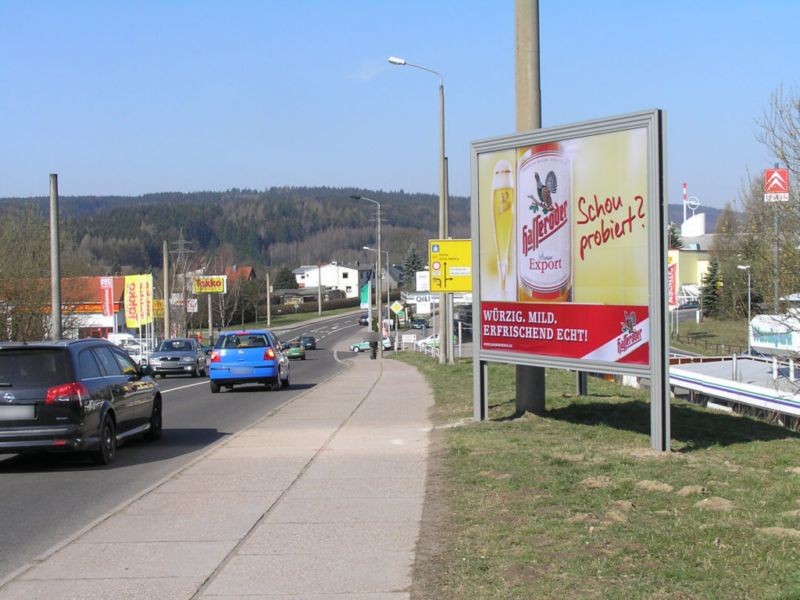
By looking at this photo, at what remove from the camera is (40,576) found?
616 centimetres

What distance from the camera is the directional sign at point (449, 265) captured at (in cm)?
3216

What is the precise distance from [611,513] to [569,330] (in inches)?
174

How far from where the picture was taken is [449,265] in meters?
32.3

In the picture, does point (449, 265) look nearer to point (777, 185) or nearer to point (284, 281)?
point (777, 185)

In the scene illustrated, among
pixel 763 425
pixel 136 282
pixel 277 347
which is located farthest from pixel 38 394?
pixel 136 282

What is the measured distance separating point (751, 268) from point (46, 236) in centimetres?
3332

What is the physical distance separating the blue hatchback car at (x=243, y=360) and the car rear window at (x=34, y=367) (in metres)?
13.0

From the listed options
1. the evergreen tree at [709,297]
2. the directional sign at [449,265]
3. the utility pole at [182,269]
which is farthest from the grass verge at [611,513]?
the utility pole at [182,269]

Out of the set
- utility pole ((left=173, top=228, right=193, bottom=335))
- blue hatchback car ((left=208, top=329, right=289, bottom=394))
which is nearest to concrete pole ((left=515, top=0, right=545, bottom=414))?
blue hatchback car ((left=208, top=329, right=289, bottom=394))

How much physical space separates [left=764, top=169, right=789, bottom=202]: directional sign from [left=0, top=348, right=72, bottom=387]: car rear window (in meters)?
11.4

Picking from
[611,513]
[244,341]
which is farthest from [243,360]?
[611,513]

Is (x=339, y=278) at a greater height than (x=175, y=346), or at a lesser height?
greater

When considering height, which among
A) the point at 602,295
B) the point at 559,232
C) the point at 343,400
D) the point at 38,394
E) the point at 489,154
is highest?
the point at 489,154

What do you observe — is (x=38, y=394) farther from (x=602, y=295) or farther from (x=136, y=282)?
(x=136, y=282)
